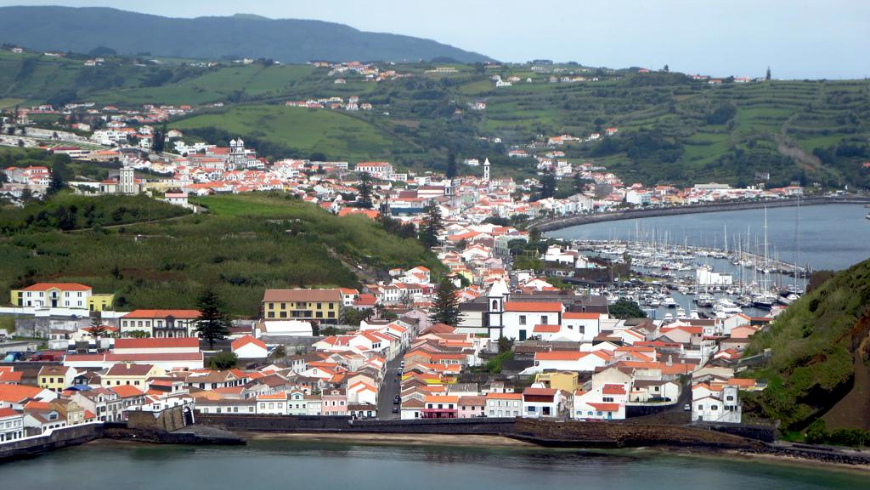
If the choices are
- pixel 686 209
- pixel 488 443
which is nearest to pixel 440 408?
pixel 488 443

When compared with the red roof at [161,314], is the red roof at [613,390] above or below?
below

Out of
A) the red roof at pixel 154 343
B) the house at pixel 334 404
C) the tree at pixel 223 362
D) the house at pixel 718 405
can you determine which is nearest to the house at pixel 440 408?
the house at pixel 334 404

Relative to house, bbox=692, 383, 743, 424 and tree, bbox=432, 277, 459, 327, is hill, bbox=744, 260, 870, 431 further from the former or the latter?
tree, bbox=432, 277, 459, 327

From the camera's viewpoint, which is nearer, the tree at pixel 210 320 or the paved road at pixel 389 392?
the paved road at pixel 389 392

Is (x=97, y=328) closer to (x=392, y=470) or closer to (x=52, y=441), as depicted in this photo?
(x=52, y=441)

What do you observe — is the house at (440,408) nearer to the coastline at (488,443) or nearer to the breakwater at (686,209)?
the coastline at (488,443)

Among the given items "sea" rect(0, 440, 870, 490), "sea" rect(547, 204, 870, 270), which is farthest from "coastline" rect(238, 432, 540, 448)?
"sea" rect(547, 204, 870, 270)

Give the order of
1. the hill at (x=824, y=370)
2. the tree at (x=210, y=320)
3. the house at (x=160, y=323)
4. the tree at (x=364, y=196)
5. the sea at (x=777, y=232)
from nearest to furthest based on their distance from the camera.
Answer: the hill at (x=824, y=370) → the tree at (x=210, y=320) → the house at (x=160, y=323) → the sea at (x=777, y=232) → the tree at (x=364, y=196)
